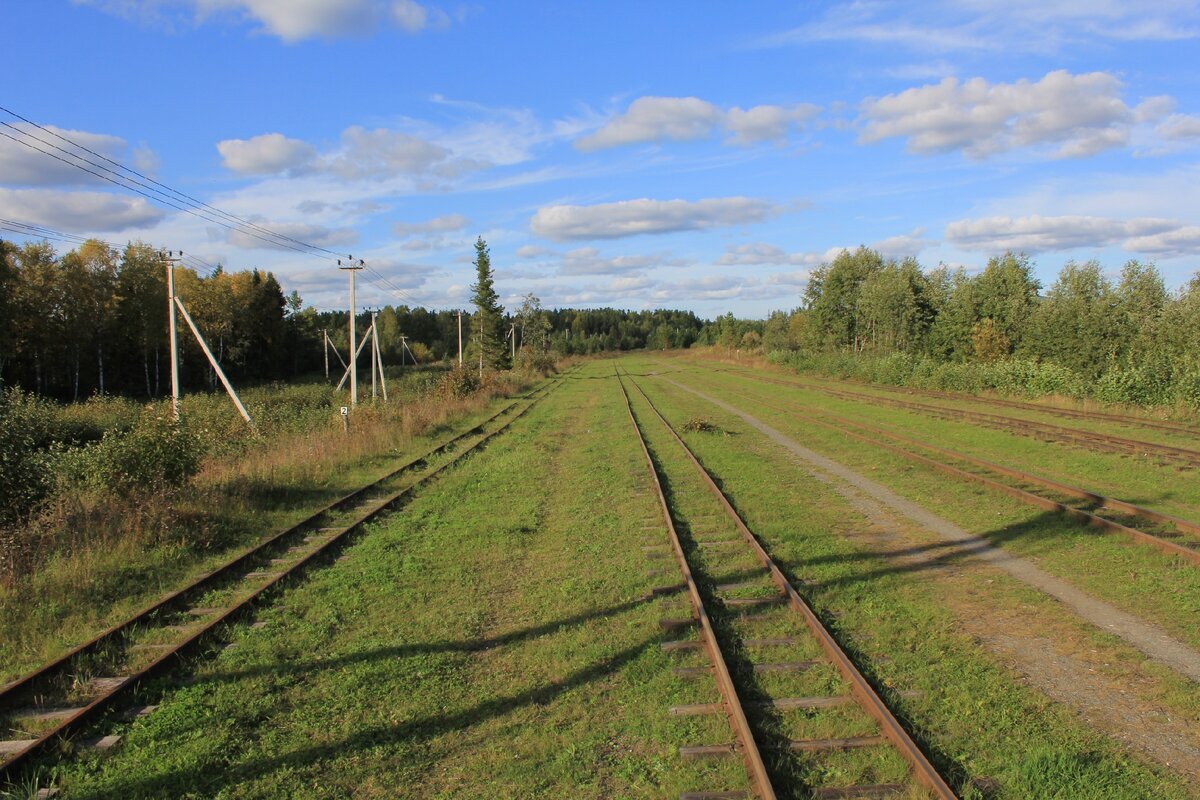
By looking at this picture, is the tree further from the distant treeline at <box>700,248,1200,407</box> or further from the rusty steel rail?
the rusty steel rail

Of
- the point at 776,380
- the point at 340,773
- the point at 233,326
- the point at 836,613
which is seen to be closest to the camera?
the point at 340,773

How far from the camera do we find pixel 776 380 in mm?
50312

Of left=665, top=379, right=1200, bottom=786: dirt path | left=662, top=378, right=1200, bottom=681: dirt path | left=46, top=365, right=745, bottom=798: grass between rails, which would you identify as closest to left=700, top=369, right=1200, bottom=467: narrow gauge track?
left=662, top=378, right=1200, bottom=681: dirt path

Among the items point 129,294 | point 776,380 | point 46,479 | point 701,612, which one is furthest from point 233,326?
point 701,612

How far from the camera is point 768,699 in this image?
528cm

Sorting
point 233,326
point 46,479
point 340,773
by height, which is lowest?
point 340,773

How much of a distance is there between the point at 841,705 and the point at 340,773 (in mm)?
3157

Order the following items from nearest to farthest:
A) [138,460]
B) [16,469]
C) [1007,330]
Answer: [16,469]
[138,460]
[1007,330]

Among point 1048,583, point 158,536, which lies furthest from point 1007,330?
point 158,536

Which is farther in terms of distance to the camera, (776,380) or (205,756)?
(776,380)

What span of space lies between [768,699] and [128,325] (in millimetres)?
68514

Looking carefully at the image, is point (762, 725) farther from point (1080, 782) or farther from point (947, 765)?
point (1080, 782)

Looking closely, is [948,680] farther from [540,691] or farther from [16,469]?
[16,469]

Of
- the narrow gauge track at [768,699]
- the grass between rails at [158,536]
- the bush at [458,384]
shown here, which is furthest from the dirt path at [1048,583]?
the bush at [458,384]
